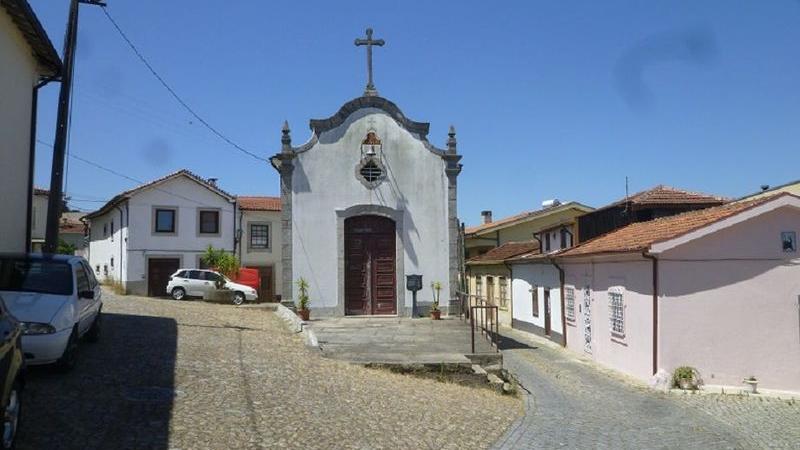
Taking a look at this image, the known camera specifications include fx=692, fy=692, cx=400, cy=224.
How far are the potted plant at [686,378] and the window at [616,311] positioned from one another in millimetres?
2347

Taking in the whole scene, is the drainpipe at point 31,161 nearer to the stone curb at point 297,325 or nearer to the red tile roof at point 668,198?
the stone curb at point 297,325

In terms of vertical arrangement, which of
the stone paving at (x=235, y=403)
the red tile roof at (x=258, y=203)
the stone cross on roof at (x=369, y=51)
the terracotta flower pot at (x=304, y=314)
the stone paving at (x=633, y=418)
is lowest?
the stone paving at (x=633, y=418)

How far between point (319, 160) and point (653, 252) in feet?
35.1

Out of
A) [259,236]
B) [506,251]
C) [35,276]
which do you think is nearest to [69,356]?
[35,276]

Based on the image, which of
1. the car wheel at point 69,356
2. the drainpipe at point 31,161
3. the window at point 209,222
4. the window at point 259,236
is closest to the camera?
the car wheel at point 69,356

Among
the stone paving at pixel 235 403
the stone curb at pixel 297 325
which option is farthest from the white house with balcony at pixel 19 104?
the stone curb at pixel 297 325

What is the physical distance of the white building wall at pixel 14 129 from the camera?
13305mm

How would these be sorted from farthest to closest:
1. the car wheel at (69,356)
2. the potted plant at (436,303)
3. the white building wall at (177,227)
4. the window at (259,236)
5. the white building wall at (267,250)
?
1. the window at (259,236)
2. the white building wall at (267,250)
3. the white building wall at (177,227)
4. the potted plant at (436,303)
5. the car wheel at (69,356)

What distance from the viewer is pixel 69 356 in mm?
9148

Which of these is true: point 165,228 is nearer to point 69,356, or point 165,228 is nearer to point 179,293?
point 179,293

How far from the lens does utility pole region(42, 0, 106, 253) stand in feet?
44.8

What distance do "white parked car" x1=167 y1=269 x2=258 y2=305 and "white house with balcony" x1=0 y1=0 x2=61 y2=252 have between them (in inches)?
594

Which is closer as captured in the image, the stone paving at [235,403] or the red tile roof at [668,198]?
the stone paving at [235,403]

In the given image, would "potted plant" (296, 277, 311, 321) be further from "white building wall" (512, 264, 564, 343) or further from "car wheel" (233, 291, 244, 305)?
"car wheel" (233, 291, 244, 305)
